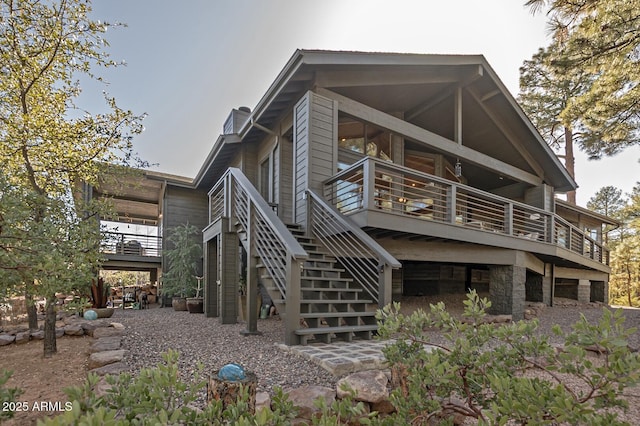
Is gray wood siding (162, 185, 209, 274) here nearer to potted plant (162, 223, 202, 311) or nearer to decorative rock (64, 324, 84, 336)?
potted plant (162, 223, 202, 311)

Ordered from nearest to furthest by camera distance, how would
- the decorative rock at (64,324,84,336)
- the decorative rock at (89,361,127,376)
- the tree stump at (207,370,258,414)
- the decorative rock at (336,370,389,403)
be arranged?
1. the tree stump at (207,370,258,414)
2. the decorative rock at (336,370,389,403)
3. the decorative rock at (89,361,127,376)
4. the decorative rock at (64,324,84,336)

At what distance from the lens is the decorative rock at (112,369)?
2884 mm

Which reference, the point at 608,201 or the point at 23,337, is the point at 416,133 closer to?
the point at 23,337

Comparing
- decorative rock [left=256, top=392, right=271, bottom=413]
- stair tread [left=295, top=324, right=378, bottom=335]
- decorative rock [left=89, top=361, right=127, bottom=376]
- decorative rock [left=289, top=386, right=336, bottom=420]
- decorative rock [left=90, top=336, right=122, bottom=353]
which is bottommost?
decorative rock [left=90, top=336, right=122, bottom=353]

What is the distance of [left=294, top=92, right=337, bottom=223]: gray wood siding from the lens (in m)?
6.23

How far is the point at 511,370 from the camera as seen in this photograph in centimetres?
175

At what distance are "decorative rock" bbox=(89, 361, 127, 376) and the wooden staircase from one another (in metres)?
1.74

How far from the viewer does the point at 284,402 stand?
135 centimetres

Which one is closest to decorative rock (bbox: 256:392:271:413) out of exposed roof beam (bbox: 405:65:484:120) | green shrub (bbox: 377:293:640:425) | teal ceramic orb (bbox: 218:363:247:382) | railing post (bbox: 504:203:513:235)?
teal ceramic orb (bbox: 218:363:247:382)

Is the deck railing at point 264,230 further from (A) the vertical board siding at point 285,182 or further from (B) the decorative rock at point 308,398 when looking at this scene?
(B) the decorative rock at point 308,398

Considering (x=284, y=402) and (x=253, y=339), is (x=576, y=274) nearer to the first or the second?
(x=253, y=339)

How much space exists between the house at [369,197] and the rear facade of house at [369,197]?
1.2 inches

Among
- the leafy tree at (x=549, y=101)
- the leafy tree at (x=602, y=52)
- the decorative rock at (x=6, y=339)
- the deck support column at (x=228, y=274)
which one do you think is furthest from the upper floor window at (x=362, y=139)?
the leafy tree at (x=549, y=101)

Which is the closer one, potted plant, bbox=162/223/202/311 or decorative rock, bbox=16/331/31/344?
decorative rock, bbox=16/331/31/344
